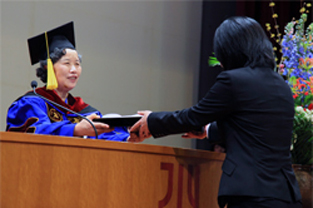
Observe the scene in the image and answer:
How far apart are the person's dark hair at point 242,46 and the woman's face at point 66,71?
1431mm

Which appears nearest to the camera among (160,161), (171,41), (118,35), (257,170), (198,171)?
(257,170)

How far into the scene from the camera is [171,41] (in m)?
5.86

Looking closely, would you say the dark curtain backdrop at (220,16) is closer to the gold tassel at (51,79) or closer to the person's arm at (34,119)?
the gold tassel at (51,79)

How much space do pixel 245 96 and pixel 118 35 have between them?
3.62m

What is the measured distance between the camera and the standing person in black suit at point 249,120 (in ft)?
6.13

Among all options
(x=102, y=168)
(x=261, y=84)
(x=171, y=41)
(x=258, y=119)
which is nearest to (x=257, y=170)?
(x=258, y=119)

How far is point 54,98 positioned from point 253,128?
170 centimetres

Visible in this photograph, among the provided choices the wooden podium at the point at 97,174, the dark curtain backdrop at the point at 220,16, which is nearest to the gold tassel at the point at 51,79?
the wooden podium at the point at 97,174

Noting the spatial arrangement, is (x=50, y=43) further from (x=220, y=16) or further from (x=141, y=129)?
(x=220, y=16)

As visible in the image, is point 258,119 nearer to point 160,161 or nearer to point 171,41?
point 160,161

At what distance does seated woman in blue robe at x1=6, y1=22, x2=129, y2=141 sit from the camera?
287 centimetres

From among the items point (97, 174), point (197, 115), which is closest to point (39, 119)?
point (97, 174)

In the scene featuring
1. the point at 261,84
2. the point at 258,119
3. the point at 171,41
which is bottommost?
the point at 258,119

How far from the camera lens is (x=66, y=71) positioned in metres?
3.25
